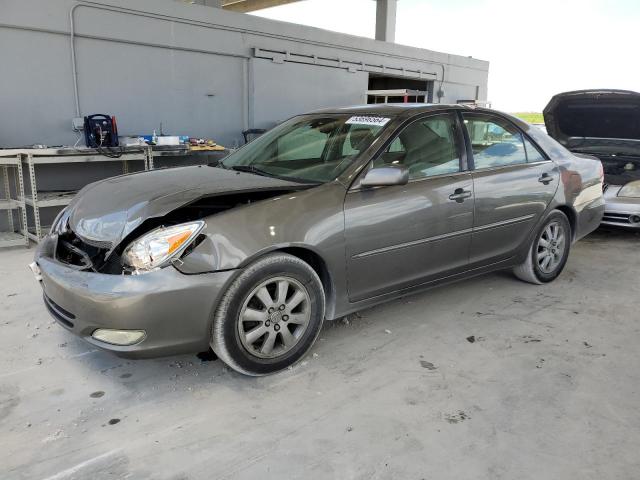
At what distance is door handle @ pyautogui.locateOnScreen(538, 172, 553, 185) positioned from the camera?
4.00m

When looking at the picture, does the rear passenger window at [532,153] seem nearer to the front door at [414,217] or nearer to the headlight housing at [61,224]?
the front door at [414,217]

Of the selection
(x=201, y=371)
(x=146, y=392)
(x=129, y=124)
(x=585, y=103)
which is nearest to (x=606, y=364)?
(x=201, y=371)

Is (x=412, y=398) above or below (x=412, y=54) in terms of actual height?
below

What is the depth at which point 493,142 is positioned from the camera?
12.6ft

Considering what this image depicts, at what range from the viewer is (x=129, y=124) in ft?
22.7

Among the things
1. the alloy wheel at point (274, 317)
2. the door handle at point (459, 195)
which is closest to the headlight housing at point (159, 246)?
the alloy wheel at point (274, 317)

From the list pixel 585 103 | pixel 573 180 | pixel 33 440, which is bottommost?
pixel 33 440

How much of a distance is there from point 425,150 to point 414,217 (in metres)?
0.52

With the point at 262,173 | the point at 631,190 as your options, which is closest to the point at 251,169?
the point at 262,173

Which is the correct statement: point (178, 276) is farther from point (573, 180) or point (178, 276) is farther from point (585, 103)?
point (585, 103)

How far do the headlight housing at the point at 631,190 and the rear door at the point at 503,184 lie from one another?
2272 mm

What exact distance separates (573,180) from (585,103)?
2589mm

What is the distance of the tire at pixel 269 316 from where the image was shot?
2574 millimetres

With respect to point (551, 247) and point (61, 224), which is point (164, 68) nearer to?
point (61, 224)
